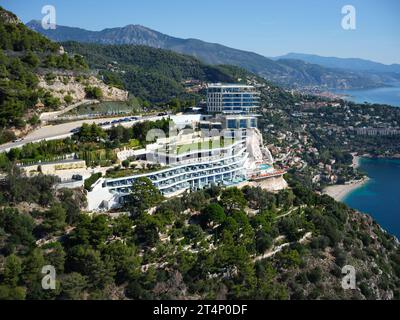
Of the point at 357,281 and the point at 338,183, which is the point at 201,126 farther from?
the point at 338,183

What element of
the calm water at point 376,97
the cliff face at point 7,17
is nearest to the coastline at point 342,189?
the cliff face at point 7,17

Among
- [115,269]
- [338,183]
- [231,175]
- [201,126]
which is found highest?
[201,126]

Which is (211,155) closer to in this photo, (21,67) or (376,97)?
(21,67)

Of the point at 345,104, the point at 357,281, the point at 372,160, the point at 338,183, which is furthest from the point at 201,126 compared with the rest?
the point at 345,104

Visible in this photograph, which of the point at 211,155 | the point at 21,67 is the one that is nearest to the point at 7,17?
the point at 21,67

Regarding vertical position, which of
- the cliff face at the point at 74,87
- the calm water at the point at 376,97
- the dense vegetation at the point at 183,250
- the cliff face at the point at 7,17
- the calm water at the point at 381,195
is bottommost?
the calm water at the point at 381,195

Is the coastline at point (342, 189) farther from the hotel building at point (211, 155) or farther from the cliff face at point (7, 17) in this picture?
the cliff face at point (7, 17)
